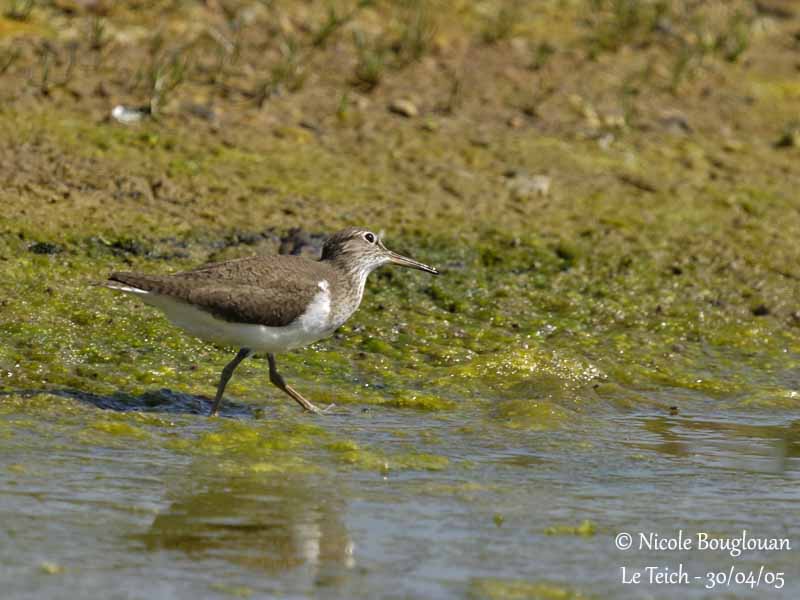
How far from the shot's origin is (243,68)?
41.4 ft

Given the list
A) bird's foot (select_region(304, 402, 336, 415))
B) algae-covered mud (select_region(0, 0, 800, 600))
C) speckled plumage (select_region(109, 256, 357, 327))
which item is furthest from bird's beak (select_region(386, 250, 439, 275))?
bird's foot (select_region(304, 402, 336, 415))

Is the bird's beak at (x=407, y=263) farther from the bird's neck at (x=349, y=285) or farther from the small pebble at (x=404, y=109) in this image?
the small pebble at (x=404, y=109)

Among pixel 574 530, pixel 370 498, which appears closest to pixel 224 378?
Answer: pixel 370 498

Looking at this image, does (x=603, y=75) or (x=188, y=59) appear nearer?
(x=188, y=59)

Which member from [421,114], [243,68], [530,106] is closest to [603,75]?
[530,106]

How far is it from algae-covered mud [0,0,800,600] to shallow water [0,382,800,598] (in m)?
0.02

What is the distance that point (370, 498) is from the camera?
693cm

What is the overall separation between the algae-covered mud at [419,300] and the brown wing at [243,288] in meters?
0.45

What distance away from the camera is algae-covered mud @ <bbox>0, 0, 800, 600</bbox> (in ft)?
Answer: 20.7

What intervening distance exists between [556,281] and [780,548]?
14.7 feet

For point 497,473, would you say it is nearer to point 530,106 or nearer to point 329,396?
point 329,396

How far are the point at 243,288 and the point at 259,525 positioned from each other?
220 centimetres

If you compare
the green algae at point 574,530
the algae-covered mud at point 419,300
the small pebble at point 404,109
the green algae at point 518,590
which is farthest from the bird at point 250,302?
the small pebble at point 404,109

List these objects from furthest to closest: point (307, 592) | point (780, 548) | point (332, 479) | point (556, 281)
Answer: point (556, 281) → point (332, 479) → point (780, 548) → point (307, 592)
